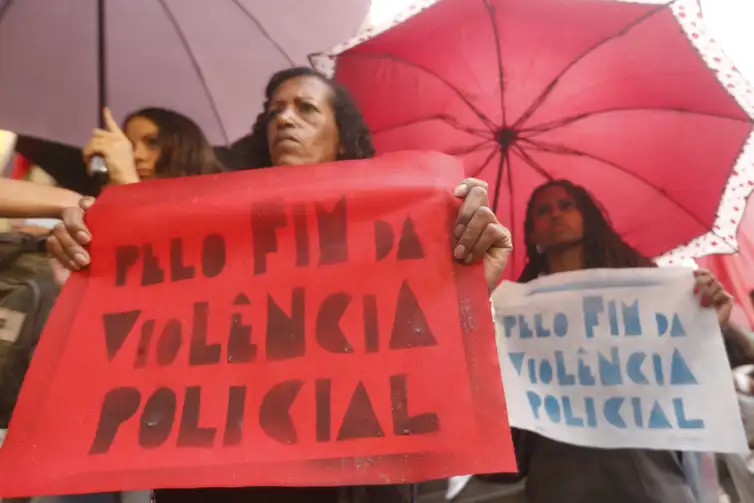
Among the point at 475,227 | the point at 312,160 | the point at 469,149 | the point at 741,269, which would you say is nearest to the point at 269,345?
the point at 475,227

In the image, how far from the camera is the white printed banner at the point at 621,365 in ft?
3.25

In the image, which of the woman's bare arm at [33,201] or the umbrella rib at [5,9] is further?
the umbrella rib at [5,9]

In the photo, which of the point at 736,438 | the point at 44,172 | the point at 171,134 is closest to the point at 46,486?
the point at 171,134

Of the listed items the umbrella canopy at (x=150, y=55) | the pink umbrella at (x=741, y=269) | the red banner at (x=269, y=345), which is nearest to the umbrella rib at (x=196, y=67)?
the umbrella canopy at (x=150, y=55)

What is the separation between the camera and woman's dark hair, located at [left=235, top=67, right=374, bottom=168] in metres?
0.98

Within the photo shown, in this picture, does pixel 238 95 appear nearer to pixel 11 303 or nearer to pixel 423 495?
pixel 11 303

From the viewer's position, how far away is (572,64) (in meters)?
1.11

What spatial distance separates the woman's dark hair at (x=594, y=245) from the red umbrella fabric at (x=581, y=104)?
0.02 meters

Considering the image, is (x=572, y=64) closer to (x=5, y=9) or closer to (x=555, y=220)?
(x=555, y=220)

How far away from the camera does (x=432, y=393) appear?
1.91ft

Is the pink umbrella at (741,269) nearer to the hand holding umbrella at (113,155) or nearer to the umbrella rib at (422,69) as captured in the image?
the umbrella rib at (422,69)

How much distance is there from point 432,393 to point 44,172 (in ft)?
3.20

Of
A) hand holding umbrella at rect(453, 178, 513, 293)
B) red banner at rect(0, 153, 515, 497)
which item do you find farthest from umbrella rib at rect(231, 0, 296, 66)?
hand holding umbrella at rect(453, 178, 513, 293)

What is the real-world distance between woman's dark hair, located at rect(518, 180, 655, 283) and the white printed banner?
144mm
